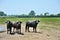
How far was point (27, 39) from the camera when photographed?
17938mm

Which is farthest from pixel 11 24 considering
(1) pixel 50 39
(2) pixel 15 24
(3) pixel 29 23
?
(1) pixel 50 39

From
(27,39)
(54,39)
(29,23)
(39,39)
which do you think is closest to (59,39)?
(54,39)

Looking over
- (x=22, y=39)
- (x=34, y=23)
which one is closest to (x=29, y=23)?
(x=34, y=23)

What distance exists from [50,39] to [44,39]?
0.59m

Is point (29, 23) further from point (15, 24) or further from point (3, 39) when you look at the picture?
point (3, 39)

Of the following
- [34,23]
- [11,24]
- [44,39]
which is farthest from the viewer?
[34,23]

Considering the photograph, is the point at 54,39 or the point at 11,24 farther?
the point at 11,24

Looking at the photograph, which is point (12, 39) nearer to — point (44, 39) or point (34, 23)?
point (44, 39)

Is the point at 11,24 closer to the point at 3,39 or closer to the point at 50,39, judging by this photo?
the point at 3,39

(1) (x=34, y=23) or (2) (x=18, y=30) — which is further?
(1) (x=34, y=23)

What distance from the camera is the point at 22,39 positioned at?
18.0 meters

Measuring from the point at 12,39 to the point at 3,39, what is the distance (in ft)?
2.73

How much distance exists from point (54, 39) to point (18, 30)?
5.85 m

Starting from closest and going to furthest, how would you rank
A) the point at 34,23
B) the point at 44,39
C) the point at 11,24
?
the point at 44,39, the point at 11,24, the point at 34,23
